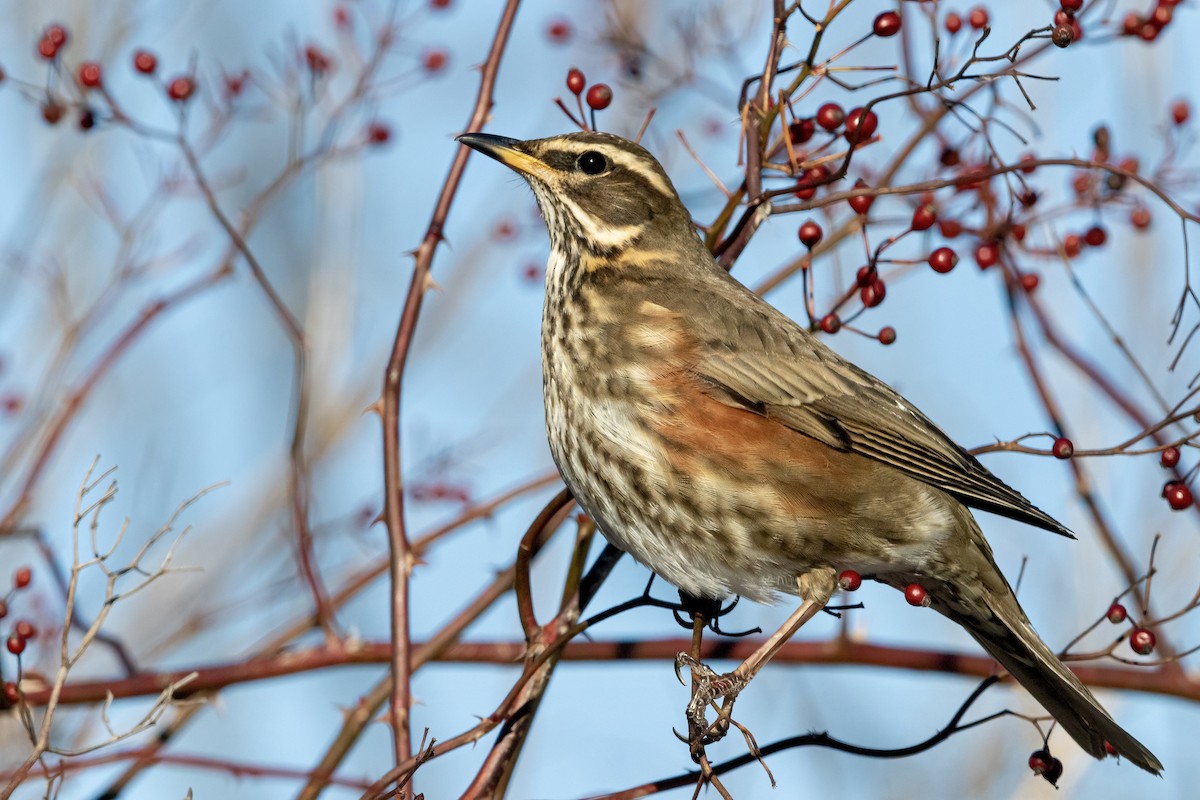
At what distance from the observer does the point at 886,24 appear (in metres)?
4.62

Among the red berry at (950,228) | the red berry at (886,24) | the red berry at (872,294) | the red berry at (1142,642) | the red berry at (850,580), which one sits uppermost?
the red berry at (886,24)

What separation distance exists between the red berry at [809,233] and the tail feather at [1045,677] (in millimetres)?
1633

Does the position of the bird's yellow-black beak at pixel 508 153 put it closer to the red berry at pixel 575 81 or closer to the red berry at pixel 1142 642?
the red berry at pixel 575 81

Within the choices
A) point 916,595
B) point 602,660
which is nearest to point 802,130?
point 916,595

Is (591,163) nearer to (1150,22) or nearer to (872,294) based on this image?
(872,294)

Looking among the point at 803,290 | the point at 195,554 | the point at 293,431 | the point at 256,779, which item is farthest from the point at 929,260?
the point at 195,554

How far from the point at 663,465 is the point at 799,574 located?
699 millimetres

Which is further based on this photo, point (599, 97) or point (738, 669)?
point (599, 97)

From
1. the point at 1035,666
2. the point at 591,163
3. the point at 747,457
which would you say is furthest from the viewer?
the point at 591,163

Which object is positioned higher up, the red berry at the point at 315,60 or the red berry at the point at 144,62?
the red berry at the point at 315,60

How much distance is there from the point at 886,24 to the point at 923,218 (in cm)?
68

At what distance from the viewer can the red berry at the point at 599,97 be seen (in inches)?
189

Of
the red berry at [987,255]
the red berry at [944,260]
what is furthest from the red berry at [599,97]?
the red berry at [987,255]

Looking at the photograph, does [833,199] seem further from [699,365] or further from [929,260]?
[699,365]
